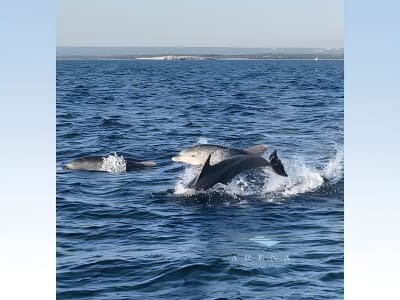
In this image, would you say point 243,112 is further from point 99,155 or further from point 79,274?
point 79,274

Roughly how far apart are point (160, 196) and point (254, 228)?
8.11 ft

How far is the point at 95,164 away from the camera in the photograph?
1962cm

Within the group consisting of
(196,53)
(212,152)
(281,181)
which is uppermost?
(196,53)

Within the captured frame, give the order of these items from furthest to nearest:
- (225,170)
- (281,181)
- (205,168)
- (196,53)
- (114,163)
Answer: (196,53), (114,163), (281,181), (225,170), (205,168)

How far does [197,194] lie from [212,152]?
1139 millimetres

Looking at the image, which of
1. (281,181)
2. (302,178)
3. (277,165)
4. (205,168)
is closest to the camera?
(205,168)

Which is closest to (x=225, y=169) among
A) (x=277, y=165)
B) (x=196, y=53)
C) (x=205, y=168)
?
(x=205, y=168)

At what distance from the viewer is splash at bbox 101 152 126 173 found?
771 inches

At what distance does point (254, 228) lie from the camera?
18.4 m

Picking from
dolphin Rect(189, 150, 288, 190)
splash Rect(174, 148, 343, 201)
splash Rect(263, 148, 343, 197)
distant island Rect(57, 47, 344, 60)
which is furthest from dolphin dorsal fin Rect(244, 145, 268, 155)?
distant island Rect(57, 47, 344, 60)

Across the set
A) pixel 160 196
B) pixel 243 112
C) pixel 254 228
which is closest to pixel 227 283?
pixel 254 228

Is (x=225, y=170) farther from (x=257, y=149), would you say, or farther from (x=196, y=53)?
(x=196, y=53)

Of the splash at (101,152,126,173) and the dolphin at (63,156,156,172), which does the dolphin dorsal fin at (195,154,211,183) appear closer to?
the dolphin at (63,156,156,172)

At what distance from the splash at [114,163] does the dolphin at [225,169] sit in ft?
6.11
